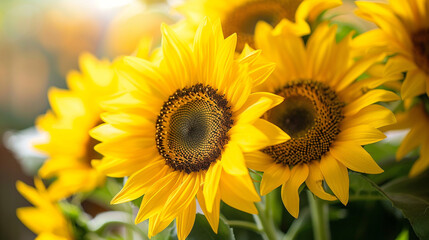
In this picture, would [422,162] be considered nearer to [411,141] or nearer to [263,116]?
[411,141]

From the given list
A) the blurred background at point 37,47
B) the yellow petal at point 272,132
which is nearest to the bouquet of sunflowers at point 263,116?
the yellow petal at point 272,132

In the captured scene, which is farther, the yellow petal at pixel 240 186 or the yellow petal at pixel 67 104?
the yellow petal at pixel 67 104

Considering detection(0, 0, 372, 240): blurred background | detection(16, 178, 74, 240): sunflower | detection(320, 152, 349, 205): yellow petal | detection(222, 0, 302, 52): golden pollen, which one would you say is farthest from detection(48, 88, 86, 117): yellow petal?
detection(0, 0, 372, 240): blurred background

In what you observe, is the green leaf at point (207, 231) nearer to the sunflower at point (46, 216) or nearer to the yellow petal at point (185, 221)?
the yellow petal at point (185, 221)

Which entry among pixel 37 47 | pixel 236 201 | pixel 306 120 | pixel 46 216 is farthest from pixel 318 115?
pixel 37 47

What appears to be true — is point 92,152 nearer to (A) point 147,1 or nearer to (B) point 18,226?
(A) point 147,1

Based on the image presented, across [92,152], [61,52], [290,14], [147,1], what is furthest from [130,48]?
[61,52]

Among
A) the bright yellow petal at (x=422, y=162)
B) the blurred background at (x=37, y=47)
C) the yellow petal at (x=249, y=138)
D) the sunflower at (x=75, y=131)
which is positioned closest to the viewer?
the yellow petal at (x=249, y=138)
